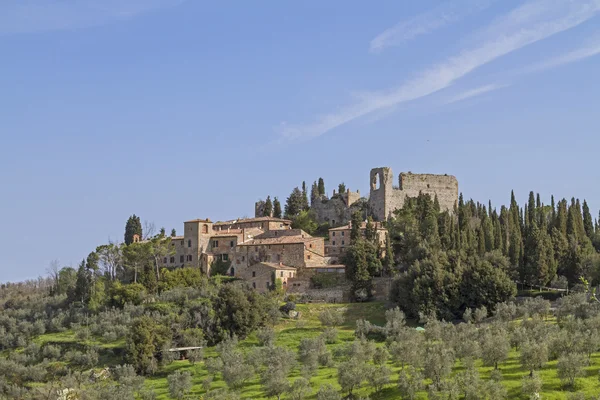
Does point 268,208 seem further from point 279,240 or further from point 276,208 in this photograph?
point 279,240

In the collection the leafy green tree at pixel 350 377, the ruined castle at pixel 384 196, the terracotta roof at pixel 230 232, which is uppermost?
the ruined castle at pixel 384 196

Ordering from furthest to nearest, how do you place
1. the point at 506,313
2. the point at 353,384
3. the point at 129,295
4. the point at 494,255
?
the point at 129,295 → the point at 494,255 → the point at 506,313 → the point at 353,384

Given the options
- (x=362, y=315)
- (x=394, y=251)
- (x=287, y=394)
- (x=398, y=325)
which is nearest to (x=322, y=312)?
(x=362, y=315)

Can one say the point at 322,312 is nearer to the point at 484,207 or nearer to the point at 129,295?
the point at 129,295

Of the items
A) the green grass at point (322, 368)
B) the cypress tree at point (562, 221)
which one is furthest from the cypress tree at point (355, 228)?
the cypress tree at point (562, 221)

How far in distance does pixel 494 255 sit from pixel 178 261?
33852 mm

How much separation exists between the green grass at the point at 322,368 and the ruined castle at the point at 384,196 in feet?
80.3

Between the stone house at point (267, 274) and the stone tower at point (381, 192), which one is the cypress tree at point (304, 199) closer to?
the stone tower at point (381, 192)

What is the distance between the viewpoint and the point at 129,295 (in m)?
73.5

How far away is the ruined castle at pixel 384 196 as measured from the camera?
92.8m

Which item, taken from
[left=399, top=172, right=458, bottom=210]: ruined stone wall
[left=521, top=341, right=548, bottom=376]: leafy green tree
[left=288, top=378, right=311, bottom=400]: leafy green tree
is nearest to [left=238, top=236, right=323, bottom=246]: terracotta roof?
[left=399, top=172, right=458, bottom=210]: ruined stone wall

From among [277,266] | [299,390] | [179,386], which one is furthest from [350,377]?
[277,266]

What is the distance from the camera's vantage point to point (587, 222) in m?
80.1

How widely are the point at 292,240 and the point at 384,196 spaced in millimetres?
17111
